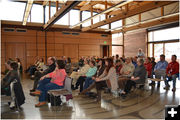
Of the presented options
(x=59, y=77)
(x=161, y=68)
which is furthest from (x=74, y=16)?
(x=59, y=77)

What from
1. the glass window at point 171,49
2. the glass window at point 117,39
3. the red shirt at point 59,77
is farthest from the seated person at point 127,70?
the glass window at point 117,39

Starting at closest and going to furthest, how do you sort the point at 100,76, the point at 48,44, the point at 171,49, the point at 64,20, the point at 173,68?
the point at 100,76 < the point at 173,68 < the point at 171,49 < the point at 48,44 < the point at 64,20

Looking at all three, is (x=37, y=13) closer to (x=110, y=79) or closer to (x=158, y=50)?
(x=158, y=50)

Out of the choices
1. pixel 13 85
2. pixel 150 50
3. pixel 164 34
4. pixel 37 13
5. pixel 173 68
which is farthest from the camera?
pixel 150 50

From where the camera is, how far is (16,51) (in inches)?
430

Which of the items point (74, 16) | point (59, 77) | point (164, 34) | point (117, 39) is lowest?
point (59, 77)

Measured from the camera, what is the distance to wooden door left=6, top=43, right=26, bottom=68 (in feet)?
35.1

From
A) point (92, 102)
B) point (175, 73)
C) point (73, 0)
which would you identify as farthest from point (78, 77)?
point (175, 73)

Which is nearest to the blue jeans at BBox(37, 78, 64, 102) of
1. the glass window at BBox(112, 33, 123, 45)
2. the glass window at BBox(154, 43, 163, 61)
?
the glass window at BBox(154, 43, 163, 61)

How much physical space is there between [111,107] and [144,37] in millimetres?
9679

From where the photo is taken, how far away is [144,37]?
11.9 metres

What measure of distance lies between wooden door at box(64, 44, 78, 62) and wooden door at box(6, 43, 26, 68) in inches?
129

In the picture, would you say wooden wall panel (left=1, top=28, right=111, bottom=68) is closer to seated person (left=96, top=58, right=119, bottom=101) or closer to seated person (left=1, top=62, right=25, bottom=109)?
seated person (left=1, top=62, right=25, bottom=109)

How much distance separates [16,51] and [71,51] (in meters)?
4.27
